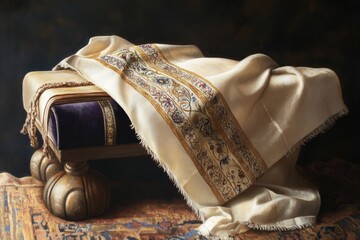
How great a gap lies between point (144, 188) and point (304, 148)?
105cm

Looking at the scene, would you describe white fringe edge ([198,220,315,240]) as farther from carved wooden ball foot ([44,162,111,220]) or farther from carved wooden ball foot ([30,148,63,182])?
carved wooden ball foot ([30,148,63,182])

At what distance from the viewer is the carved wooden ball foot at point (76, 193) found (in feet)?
8.98

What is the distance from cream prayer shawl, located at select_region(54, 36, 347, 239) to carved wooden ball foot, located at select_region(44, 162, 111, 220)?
32 cm

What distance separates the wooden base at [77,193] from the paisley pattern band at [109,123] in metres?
0.19

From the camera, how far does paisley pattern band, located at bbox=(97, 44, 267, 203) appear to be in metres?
2.66

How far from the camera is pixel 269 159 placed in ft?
9.18

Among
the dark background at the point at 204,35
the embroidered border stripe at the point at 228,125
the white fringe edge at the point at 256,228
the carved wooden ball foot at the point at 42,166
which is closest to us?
the white fringe edge at the point at 256,228

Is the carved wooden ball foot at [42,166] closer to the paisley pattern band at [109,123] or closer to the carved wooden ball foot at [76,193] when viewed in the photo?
the carved wooden ball foot at [76,193]

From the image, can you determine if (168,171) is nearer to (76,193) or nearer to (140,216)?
(140,216)

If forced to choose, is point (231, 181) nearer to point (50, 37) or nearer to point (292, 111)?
point (292, 111)

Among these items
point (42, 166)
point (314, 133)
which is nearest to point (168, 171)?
point (314, 133)

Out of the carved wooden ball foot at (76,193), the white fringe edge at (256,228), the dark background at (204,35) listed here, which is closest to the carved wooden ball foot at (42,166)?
the dark background at (204,35)

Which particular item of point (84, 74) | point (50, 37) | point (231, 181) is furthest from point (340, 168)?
point (50, 37)

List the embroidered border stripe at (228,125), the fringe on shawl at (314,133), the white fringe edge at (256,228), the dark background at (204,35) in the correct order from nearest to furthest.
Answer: the white fringe edge at (256,228), the embroidered border stripe at (228,125), the fringe on shawl at (314,133), the dark background at (204,35)
